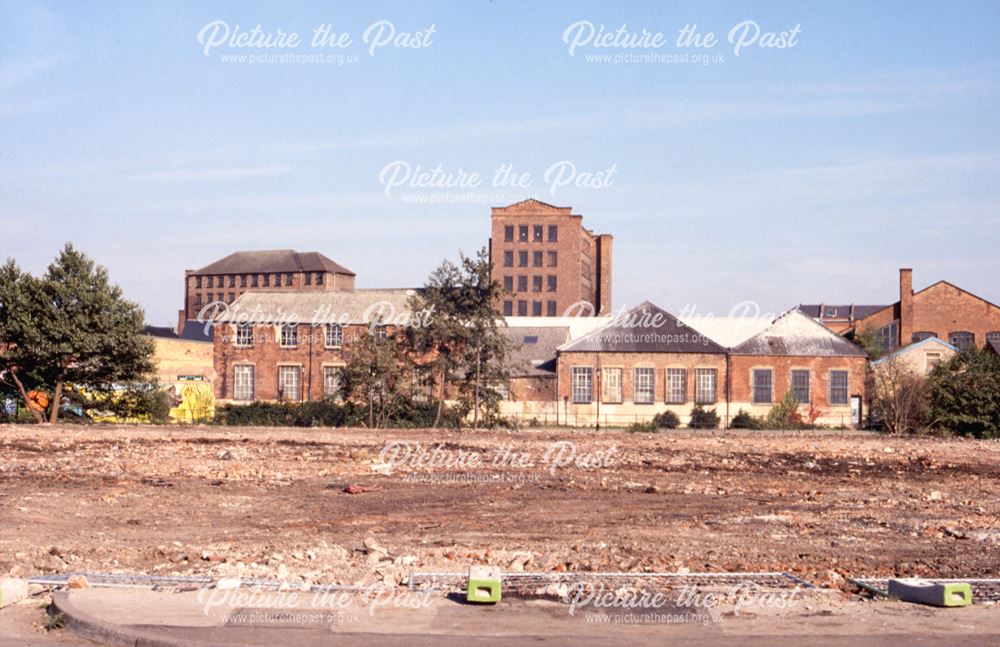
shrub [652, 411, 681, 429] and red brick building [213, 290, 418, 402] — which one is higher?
red brick building [213, 290, 418, 402]

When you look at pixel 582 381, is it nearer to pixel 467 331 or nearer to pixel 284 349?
pixel 467 331

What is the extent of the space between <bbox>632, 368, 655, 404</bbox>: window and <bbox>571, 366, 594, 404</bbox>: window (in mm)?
2160

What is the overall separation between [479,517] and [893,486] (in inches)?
398

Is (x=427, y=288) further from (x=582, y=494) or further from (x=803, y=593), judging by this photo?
(x=803, y=593)

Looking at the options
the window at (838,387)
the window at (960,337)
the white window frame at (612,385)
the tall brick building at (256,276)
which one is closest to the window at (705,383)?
the white window frame at (612,385)

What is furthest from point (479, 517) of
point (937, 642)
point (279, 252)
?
point (279, 252)

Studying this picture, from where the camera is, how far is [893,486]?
21.4m

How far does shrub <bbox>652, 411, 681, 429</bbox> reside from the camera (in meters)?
47.3

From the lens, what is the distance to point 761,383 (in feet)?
165

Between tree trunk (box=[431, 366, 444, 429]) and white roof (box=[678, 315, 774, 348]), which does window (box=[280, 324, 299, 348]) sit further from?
white roof (box=[678, 315, 774, 348])

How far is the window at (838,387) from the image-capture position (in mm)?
49875

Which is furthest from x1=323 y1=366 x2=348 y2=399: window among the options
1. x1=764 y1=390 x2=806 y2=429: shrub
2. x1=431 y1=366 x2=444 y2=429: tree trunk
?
x1=764 y1=390 x2=806 y2=429: shrub

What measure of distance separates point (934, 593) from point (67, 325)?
3363cm

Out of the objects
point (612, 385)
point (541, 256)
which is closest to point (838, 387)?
point (612, 385)
